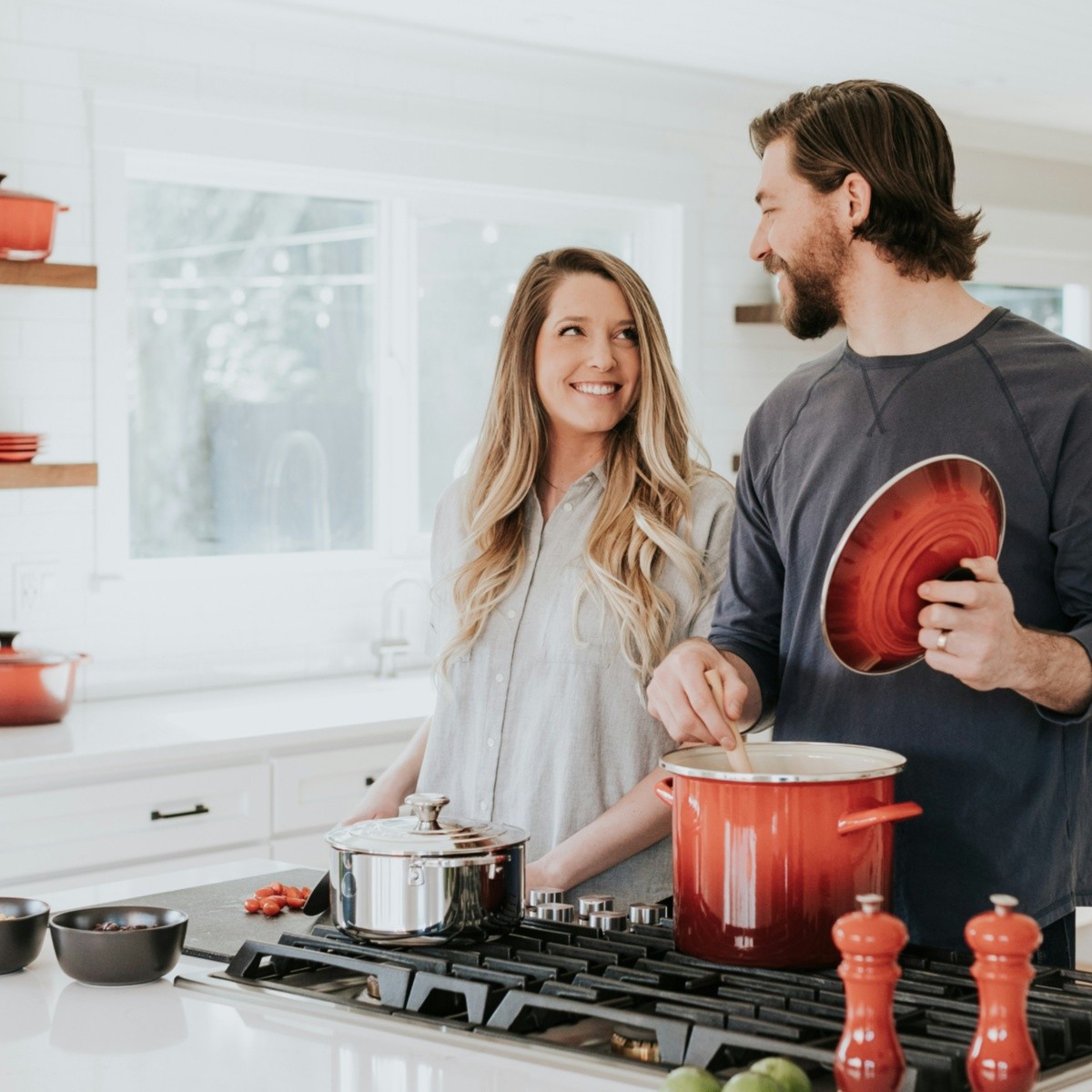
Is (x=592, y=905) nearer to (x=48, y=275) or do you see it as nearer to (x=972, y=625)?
(x=972, y=625)

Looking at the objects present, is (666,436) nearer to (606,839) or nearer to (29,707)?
(606,839)

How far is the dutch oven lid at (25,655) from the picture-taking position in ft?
11.8

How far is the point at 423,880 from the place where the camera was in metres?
1.59

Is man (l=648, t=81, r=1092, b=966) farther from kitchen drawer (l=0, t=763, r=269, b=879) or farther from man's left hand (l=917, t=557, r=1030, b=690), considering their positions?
kitchen drawer (l=0, t=763, r=269, b=879)

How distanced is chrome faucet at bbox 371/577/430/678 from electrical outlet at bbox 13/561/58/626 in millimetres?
973

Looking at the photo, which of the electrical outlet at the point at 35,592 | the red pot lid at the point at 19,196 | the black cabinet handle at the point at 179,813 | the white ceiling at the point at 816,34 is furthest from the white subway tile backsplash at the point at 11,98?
the black cabinet handle at the point at 179,813

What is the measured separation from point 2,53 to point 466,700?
7.71 ft

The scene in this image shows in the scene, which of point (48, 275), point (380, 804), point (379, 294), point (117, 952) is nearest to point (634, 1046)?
point (117, 952)

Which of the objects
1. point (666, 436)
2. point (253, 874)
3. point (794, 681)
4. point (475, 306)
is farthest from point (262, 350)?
point (794, 681)

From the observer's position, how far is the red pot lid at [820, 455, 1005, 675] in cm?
147

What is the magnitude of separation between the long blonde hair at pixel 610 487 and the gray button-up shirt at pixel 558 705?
2 cm

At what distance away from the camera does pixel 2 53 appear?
3930 mm

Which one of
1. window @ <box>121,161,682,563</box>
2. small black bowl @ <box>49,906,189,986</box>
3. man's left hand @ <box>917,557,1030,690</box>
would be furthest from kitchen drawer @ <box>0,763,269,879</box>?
man's left hand @ <box>917,557,1030,690</box>

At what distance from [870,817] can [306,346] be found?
351 cm
